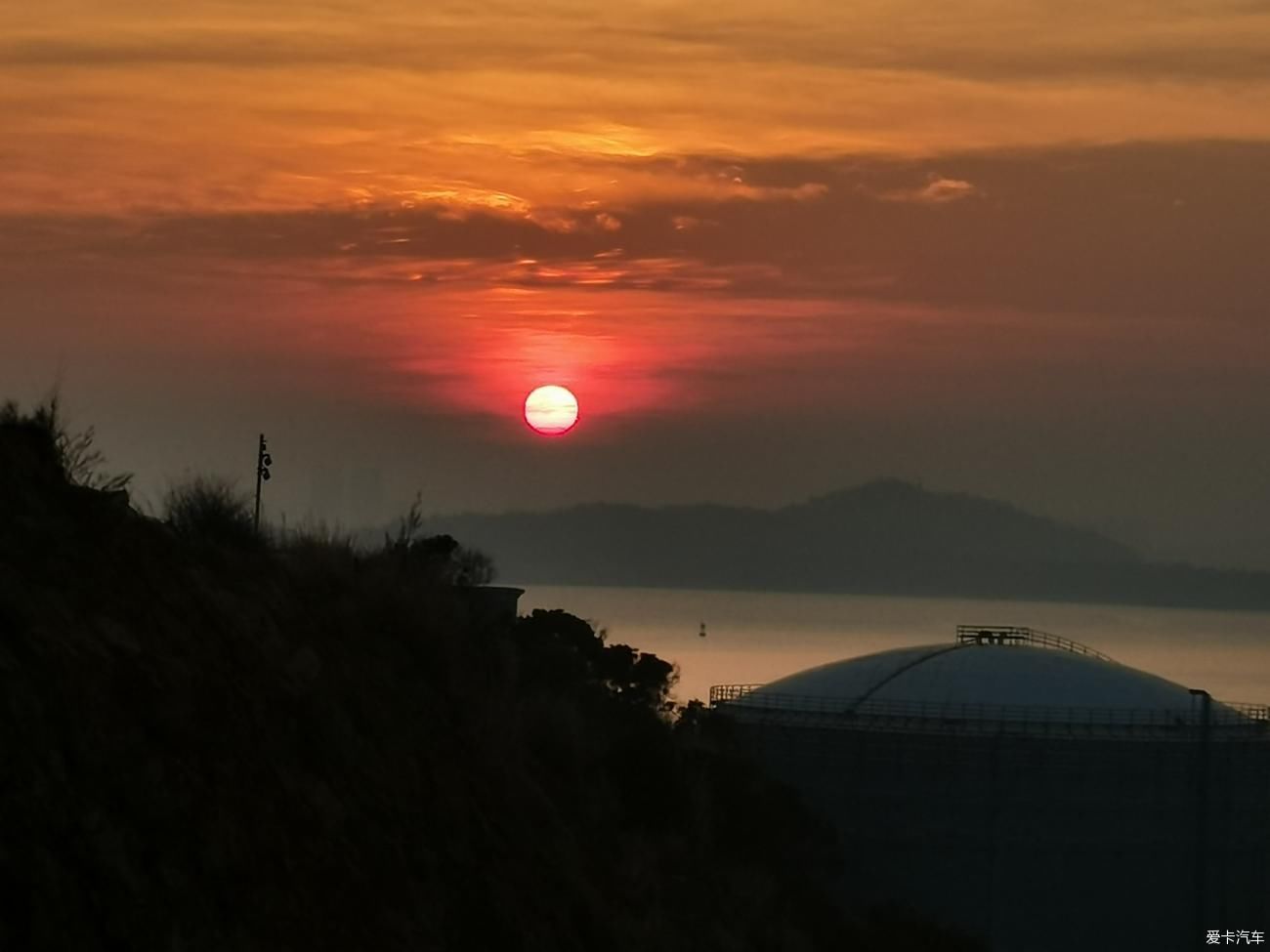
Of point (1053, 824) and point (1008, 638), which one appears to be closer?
point (1053, 824)

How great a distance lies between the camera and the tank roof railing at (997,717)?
51.9m

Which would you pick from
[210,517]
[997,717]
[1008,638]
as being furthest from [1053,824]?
[210,517]

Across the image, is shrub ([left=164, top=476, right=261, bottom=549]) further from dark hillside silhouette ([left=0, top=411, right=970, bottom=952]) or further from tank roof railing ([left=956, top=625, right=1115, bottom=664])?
tank roof railing ([left=956, top=625, right=1115, bottom=664])

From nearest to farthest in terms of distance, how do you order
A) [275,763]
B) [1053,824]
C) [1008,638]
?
[275,763]
[1053,824]
[1008,638]

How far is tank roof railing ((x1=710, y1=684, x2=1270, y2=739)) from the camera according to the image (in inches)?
2045

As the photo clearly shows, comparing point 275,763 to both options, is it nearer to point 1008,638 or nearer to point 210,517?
point 210,517

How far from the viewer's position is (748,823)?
44.7m

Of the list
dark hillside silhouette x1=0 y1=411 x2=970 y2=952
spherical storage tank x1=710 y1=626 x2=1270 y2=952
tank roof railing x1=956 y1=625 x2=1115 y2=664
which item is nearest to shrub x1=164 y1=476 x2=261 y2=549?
dark hillside silhouette x1=0 y1=411 x2=970 y2=952

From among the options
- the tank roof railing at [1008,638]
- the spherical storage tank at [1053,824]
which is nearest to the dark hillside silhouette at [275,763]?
the spherical storage tank at [1053,824]

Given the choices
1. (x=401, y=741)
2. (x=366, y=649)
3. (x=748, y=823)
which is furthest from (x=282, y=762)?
(x=748, y=823)

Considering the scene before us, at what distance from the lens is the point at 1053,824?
5047 centimetres

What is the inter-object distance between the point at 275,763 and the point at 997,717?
3971 centimetres

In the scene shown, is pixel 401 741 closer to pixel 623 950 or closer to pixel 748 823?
pixel 623 950

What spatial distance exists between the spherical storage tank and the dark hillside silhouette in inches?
986
